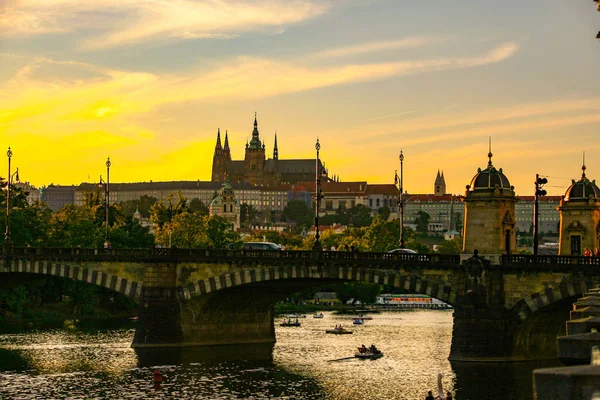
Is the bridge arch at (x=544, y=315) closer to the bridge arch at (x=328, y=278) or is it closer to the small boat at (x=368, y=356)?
the bridge arch at (x=328, y=278)

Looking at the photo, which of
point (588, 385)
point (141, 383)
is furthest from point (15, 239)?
point (588, 385)

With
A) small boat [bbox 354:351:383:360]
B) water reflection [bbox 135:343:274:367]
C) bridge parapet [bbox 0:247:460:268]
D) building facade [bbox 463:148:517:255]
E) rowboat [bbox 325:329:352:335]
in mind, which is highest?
building facade [bbox 463:148:517:255]

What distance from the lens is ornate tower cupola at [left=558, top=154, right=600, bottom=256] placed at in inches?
3460

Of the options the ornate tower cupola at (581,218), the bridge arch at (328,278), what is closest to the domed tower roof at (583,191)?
the ornate tower cupola at (581,218)

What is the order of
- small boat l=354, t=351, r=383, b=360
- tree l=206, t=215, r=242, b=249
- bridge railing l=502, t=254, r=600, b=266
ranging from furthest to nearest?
tree l=206, t=215, r=242, b=249, small boat l=354, t=351, r=383, b=360, bridge railing l=502, t=254, r=600, b=266

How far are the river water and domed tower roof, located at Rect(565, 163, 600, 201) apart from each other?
49.7 feet

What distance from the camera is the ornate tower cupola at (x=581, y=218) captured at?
288ft

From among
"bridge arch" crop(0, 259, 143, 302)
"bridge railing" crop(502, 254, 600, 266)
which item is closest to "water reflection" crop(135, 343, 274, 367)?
"bridge arch" crop(0, 259, 143, 302)

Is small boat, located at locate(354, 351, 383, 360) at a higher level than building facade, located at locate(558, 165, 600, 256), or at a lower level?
lower

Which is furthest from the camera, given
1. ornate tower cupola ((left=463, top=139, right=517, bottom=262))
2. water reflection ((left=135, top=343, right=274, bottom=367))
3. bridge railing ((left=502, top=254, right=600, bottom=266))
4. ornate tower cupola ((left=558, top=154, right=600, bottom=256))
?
ornate tower cupola ((left=558, top=154, right=600, bottom=256))

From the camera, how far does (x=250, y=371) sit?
72.4 m

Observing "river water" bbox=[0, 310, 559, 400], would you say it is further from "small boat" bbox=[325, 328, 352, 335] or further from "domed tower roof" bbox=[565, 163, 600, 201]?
"domed tower roof" bbox=[565, 163, 600, 201]

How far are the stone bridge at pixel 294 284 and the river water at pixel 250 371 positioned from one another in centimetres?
206

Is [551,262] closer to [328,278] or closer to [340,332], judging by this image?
[328,278]
